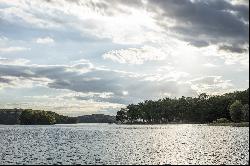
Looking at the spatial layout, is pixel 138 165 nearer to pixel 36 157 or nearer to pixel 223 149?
pixel 36 157

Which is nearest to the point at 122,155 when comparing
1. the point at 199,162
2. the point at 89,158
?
the point at 89,158

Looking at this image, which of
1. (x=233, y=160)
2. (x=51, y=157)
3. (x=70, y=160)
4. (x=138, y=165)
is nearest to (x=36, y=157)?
(x=51, y=157)

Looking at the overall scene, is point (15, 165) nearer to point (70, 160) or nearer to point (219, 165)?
point (70, 160)

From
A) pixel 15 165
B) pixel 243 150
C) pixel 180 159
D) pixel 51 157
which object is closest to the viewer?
pixel 15 165

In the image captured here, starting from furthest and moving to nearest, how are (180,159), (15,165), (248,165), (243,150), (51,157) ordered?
1. (243,150)
2. (51,157)
3. (180,159)
4. (15,165)
5. (248,165)

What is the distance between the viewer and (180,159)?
74812 millimetres

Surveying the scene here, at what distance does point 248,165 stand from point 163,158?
55.9 feet

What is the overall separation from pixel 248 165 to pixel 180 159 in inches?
531

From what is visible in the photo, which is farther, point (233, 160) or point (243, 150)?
point (243, 150)

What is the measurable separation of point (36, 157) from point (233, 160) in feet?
124

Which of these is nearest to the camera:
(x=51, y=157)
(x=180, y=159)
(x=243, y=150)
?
(x=180, y=159)

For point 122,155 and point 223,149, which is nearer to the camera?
point 122,155

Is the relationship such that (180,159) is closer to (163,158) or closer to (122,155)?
(163,158)

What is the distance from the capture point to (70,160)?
75.9 meters
